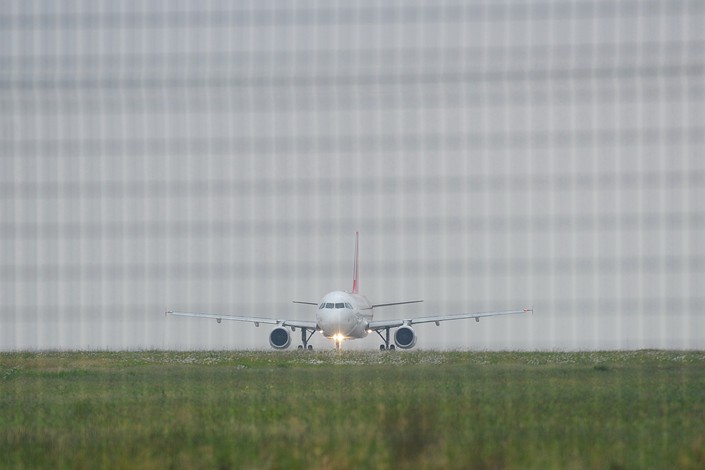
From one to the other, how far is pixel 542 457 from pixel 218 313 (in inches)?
138

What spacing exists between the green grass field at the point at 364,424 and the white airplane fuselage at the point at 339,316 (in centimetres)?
3307

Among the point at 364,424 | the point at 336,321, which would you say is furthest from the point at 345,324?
the point at 364,424

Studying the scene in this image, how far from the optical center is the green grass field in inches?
380

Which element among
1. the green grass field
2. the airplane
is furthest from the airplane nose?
the green grass field

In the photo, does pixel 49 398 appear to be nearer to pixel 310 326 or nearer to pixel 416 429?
pixel 416 429

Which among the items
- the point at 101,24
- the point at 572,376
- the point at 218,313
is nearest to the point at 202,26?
the point at 101,24

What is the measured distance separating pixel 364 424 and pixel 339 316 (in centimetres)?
4300

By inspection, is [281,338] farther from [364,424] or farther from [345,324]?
[364,424]

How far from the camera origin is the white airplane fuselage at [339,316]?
5478 cm

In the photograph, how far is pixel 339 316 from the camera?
180 feet

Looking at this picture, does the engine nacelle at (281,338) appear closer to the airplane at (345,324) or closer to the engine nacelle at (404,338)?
the airplane at (345,324)

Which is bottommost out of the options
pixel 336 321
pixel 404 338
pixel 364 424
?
pixel 364 424

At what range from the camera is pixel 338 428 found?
11844mm

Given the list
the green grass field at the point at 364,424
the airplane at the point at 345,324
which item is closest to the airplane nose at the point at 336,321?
the airplane at the point at 345,324
